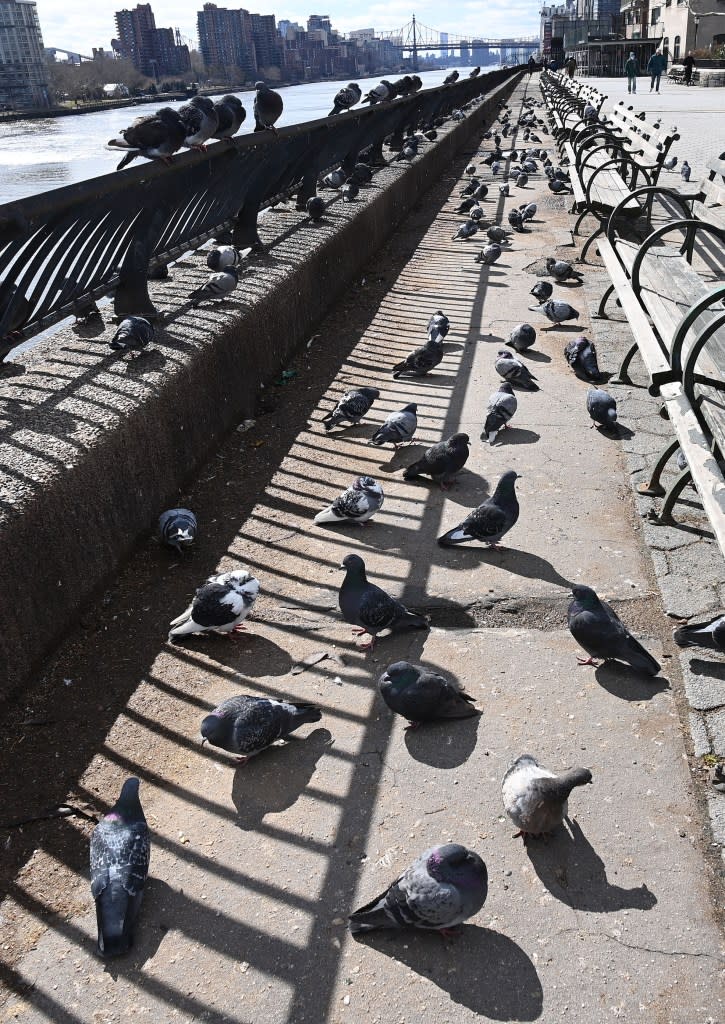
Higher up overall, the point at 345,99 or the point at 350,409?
the point at 345,99

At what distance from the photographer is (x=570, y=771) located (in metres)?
2.68

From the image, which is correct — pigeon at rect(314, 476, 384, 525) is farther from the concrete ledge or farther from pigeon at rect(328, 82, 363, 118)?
pigeon at rect(328, 82, 363, 118)

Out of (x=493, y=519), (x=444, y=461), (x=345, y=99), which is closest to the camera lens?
(x=493, y=519)

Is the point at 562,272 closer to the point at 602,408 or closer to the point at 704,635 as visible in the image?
the point at 602,408

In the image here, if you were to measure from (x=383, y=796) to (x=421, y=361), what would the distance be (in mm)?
4151

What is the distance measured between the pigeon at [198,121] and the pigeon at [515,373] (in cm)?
263

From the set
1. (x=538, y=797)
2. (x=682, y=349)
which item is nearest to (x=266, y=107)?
(x=682, y=349)

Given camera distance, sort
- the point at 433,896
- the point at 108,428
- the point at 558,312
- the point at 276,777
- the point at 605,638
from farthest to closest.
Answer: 1. the point at 558,312
2. the point at 108,428
3. the point at 605,638
4. the point at 276,777
5. the point at 433,896

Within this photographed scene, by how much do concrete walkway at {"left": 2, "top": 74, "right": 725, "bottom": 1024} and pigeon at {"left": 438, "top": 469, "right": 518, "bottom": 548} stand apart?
0.12 m

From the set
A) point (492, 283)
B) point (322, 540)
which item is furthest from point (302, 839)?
point (492, 283)

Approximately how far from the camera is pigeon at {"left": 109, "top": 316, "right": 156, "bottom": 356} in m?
4.78

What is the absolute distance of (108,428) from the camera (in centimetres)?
394

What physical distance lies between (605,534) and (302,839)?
7.38 ft

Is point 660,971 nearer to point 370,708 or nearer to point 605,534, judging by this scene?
point 370,708
